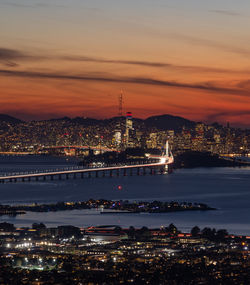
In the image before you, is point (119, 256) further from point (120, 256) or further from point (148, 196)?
point (148, 196)

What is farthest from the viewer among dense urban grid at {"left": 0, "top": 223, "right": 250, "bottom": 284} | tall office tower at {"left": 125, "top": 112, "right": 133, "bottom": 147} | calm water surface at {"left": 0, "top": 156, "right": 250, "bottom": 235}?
tall office tower at {"left": 125, "top": 112, "right": 133, "bottom": 147}

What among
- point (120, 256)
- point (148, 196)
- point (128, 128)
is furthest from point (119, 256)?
point (128, 128)

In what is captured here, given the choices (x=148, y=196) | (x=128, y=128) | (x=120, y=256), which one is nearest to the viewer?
(x=120, y=256)

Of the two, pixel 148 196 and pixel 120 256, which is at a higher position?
pixel 148 196

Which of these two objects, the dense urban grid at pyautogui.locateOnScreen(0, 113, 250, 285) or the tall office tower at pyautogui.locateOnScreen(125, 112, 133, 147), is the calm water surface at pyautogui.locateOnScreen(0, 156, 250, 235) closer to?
the dense urban grid at pyautogui.locateOnScreen(0, 113, 250, 285)

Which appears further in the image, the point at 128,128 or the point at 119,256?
the point at 128,128

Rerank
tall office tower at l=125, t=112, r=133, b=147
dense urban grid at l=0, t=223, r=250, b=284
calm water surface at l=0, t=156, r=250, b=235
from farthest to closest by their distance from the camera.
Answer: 1. tall office tower at l=125, t=112, r=133, b=147
2. calm water surface at l=0, t=156, r=250, b=235
3. dense urban grid at l=0, t=223, r=250, b=284

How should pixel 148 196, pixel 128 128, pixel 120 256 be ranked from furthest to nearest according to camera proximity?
pixel 128 128 → pixel 148 196 → pixel 120 256

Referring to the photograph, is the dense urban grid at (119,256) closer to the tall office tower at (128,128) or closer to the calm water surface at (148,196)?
the calm water surface at (148,196)

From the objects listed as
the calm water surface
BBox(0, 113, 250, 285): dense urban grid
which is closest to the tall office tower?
the calm water surface
